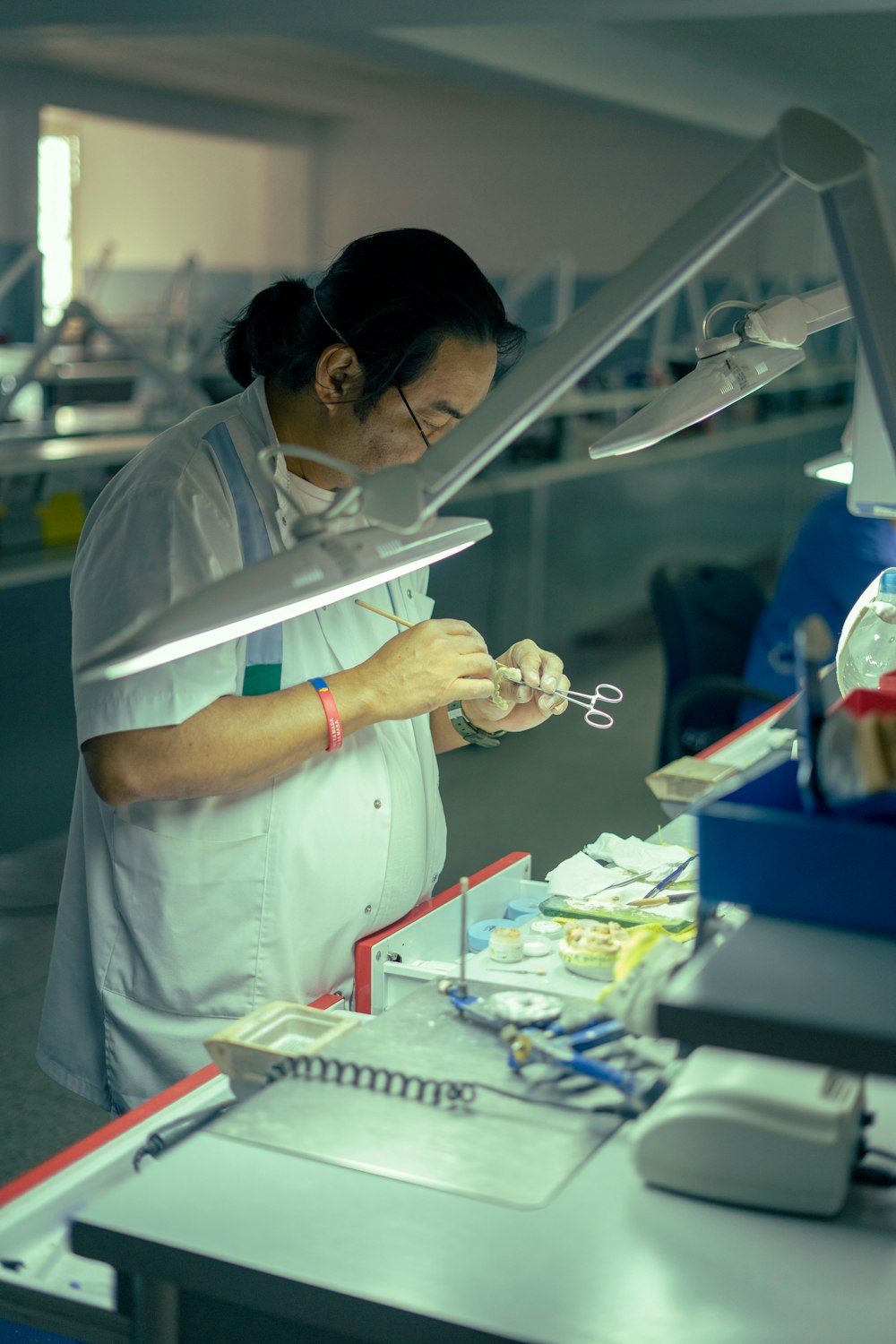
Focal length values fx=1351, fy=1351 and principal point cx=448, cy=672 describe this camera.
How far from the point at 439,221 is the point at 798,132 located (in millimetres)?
12175

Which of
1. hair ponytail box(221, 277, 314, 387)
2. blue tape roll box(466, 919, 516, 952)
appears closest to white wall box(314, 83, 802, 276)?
hair ponytail box(221, 277, 314, 387)

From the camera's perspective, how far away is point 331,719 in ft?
5.26

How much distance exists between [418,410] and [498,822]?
3.33 metres

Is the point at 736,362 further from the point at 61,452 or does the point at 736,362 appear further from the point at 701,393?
the point at 61,452

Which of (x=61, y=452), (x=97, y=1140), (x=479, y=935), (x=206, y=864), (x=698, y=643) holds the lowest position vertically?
(x=97, y=1140)

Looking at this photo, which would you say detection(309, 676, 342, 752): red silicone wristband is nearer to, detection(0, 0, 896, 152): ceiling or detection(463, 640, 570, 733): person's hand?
detection(463, 640, 570, 733): person's hand

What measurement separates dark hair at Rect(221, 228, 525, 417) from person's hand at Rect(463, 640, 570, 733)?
1.37 ft

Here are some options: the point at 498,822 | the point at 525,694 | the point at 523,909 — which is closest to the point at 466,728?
the point at 525,694

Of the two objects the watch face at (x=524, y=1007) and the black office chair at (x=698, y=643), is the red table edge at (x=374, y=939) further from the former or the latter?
the black office chair at (x=698, y=643)

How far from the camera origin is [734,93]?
8.94 metres

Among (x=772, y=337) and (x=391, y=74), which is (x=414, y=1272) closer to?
(x=772, y=337)

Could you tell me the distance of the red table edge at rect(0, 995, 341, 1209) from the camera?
1249mm

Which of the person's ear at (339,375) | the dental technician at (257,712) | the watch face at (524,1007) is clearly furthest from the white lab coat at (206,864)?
the watch face at (524,1007)

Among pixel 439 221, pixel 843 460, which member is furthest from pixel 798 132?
pixel 439 221
